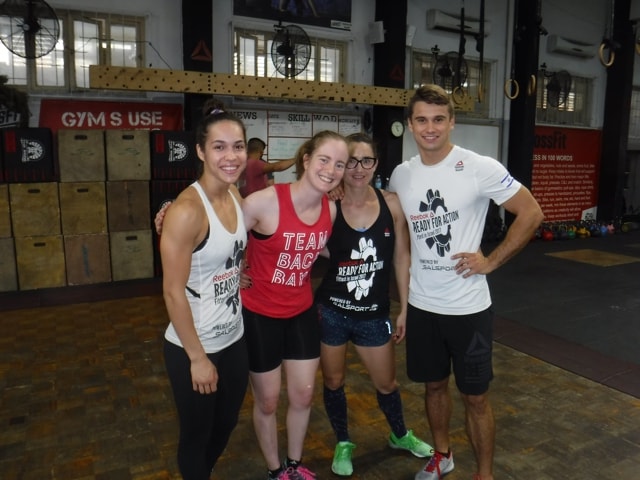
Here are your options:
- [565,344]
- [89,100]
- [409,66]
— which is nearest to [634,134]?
[409,66]

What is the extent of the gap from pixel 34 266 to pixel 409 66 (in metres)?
6.36

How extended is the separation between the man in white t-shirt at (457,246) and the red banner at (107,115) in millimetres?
5672

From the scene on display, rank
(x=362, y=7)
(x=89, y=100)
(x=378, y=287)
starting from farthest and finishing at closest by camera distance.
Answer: (x=362, y=7)
(x=89, y=100)
(x=378, y=287)

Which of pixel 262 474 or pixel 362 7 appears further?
pixel 362 7

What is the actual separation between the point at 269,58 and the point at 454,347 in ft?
21.6

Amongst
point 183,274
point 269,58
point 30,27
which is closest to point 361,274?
point 183,274

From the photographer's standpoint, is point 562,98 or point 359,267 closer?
point 359,267

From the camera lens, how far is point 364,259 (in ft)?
7.32

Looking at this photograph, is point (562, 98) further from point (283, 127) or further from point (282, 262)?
point (282, 262)

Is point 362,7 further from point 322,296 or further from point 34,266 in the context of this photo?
point 322,296

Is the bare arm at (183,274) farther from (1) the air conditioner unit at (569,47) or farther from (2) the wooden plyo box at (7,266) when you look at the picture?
(1) the air conditioner unit at (569,47)

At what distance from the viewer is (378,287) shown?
7.52ft

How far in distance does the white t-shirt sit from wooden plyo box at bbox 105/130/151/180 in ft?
15.5

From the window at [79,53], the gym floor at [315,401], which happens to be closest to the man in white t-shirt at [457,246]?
the gym floor at [315,401]
